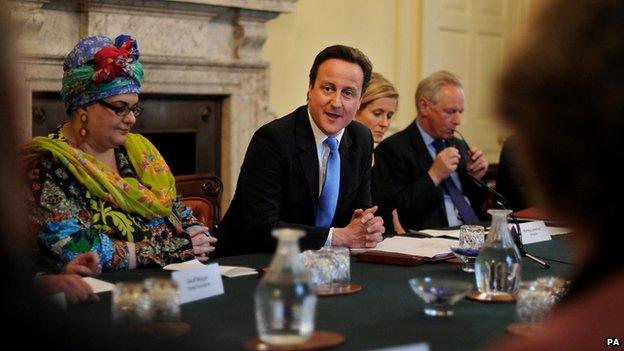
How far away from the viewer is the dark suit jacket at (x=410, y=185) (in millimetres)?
4105

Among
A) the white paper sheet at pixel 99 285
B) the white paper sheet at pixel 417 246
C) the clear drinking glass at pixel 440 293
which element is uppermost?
the clear drinking glass at pixel 440 293

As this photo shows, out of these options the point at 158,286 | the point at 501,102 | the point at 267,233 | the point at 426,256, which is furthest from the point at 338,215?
the point at 501,102

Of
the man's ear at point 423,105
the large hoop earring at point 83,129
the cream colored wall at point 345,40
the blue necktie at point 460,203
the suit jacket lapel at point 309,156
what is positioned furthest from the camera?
the cream colored wall at point 345,40

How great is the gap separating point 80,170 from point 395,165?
6.24 ft

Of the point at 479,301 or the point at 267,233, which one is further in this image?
the point at 267,233

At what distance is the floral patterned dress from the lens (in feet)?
8.28

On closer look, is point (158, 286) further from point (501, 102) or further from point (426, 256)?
point (426, 256)

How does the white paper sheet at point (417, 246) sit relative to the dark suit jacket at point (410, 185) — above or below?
below

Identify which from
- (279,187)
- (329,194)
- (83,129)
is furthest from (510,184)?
(83,129)

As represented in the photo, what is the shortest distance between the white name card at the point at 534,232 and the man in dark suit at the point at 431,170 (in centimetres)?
95

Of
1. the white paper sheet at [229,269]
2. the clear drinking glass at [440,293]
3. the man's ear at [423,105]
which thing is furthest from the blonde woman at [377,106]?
the clear drinking glass at [440,293]

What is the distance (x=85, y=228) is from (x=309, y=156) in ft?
3.02

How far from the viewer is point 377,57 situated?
5.91 m

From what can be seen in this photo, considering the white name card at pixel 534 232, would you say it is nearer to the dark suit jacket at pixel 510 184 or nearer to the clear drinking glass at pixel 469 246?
the clear drinking glass at pixel 469 246
